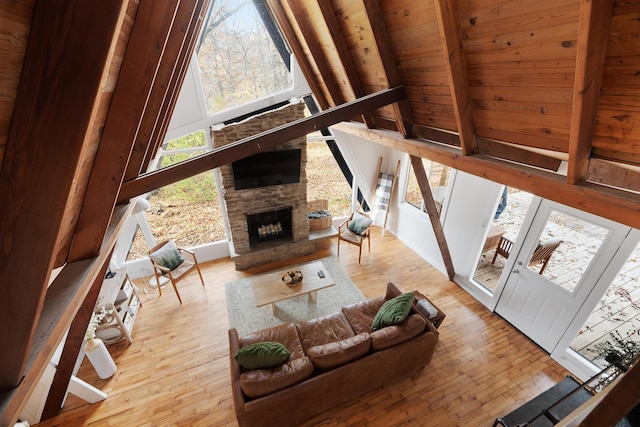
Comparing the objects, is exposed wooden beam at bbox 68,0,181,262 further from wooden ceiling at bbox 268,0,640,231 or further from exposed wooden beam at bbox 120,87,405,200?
wooden ceiling at bbox 268,0,640,231

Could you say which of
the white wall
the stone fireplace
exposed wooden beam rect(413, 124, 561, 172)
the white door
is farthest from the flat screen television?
the white door

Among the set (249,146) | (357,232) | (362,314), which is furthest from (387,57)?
(357,232)

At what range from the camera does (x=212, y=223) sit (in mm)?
5445

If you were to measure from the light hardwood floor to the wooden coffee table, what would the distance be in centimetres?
75

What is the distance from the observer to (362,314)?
3.50m

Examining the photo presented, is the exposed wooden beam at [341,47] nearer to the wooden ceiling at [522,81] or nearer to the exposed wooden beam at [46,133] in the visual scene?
the wooden ceiling at [522,81]

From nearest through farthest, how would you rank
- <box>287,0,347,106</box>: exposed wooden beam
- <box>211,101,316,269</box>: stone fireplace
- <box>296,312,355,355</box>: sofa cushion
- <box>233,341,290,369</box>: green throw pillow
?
1. <box>233,341,290,369</box>: green throw pillow
2. <box>287,0,347,106</box>: exposed wooden beam
3. <box>296,312,355,355</box>: sofa cushion
4. <box>211,101,316,269</box>: stone fireplace

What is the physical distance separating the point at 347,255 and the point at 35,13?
5.21m

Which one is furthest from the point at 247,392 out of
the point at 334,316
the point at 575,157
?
the point at 575,157

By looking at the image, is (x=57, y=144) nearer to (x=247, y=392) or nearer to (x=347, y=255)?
(x=247, y=392)

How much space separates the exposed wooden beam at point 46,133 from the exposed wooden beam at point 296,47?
329 cm

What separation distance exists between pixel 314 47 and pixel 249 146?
5.93 ft

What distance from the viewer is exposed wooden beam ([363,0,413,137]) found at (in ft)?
6.91

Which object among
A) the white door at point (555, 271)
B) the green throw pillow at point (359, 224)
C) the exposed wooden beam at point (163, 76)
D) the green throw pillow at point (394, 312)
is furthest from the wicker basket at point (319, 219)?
the exposed wooden beam at point (163, 76)
